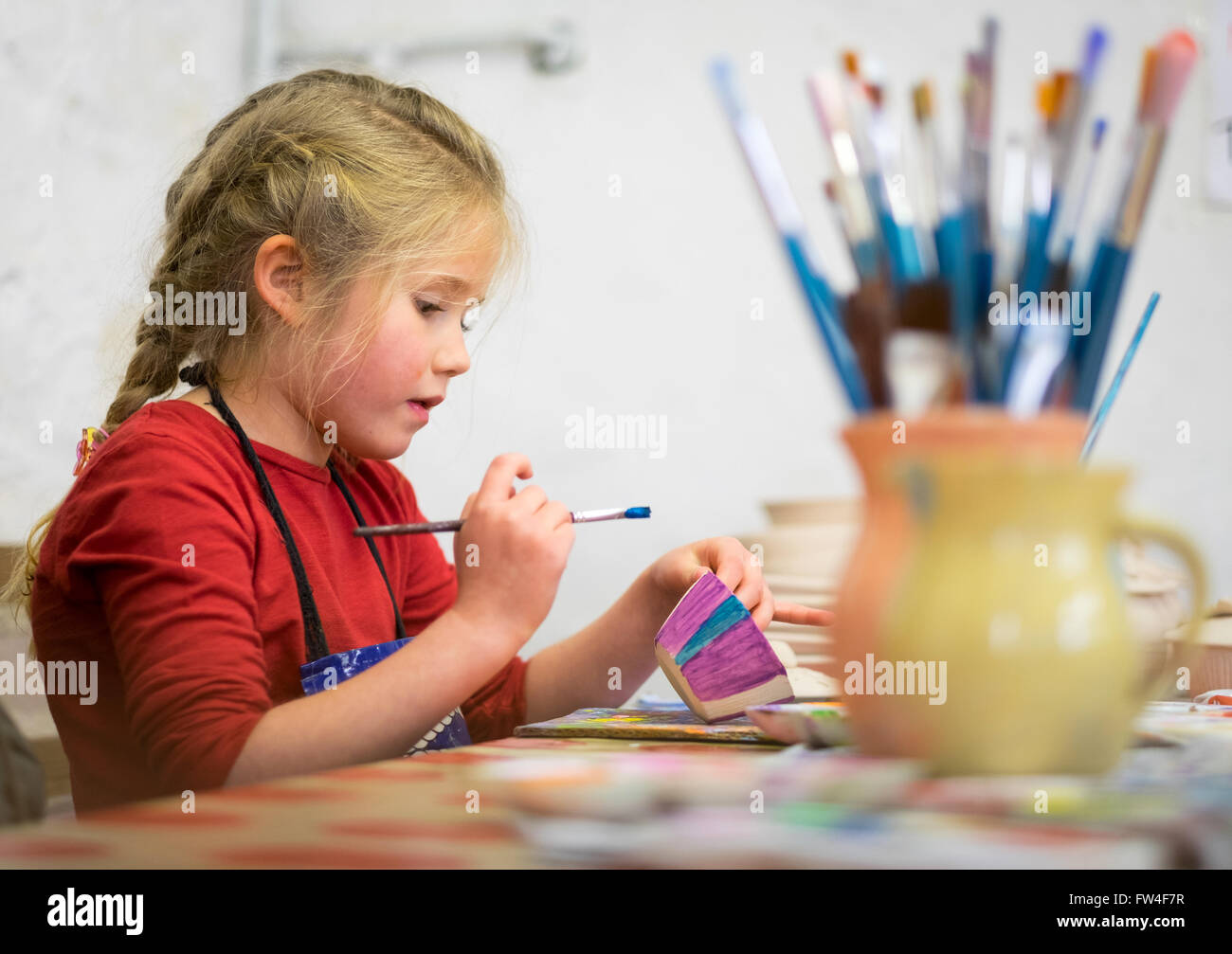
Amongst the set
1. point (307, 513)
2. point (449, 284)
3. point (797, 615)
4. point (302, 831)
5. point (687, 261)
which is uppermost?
point (687, 261)

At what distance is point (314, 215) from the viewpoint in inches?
36.3

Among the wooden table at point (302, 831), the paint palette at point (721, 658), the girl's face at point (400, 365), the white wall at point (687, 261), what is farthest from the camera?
the white wall at point (687, 261)

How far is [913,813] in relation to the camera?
1.09 feet

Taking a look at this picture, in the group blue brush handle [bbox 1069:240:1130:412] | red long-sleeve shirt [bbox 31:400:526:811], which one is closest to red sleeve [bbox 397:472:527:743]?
red long-sleeve shirt [bbox 31:400:526:811]

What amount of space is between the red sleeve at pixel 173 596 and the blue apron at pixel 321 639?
6 cm

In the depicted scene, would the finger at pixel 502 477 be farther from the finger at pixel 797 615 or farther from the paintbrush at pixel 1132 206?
the paintbrush at pixel 1132 206

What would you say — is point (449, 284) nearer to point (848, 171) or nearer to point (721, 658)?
point (721, 658)

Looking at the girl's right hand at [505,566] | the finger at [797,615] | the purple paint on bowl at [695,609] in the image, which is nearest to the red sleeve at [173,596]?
the girl's right hand at [505,566]

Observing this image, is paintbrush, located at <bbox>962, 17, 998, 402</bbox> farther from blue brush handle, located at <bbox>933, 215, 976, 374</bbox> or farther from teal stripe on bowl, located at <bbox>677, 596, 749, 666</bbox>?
teal stripe on bowl, located at <bbox>677, 596, 749, 666</bbox>

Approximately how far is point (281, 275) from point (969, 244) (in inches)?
27.1

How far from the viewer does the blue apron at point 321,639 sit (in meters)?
0.75

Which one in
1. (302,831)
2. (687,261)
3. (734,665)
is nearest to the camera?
(302,831)

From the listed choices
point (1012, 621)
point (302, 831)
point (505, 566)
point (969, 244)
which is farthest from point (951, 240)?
point (505, 566)
